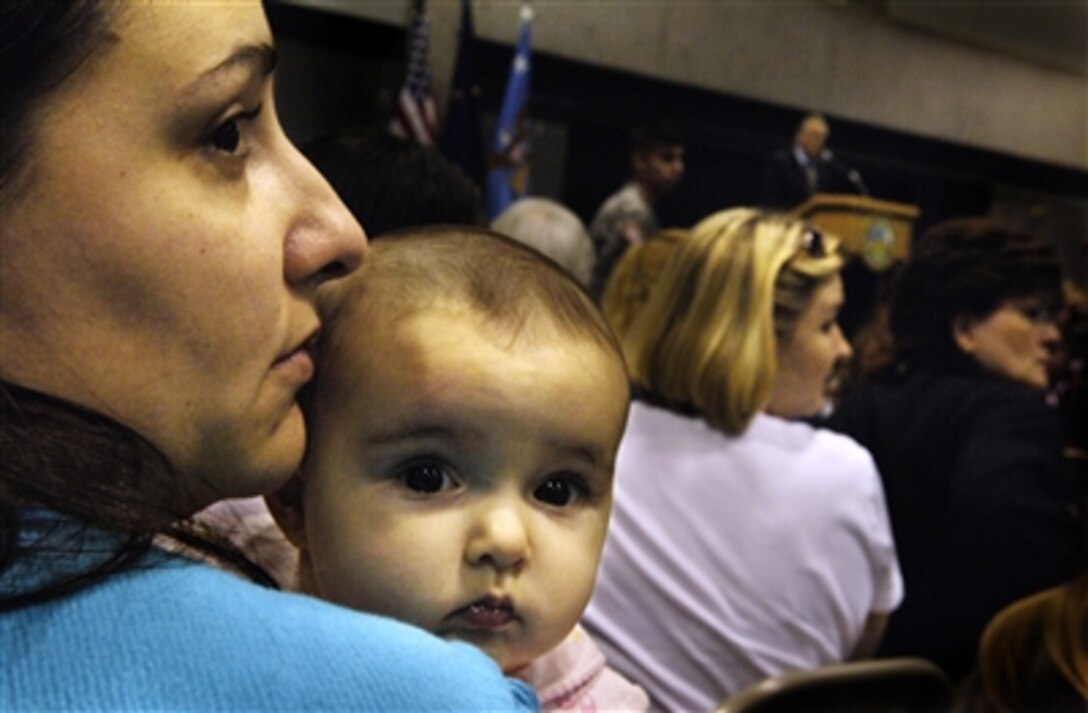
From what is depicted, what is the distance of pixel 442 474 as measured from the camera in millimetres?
577

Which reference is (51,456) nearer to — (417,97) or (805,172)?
(417,97)

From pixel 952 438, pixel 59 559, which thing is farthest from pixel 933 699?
pixel 59 559

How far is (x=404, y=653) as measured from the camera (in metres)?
0.47

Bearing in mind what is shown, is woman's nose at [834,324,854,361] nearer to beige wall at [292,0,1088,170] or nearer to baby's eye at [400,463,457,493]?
beige wall at [292,0,1088,170]

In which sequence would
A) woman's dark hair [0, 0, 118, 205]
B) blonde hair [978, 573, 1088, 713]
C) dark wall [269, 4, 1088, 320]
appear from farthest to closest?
blonde hair [978, 573, 1088, 713]
dark wall [269, 4, 1088, 320]
woman's dark hair [0, 0, 118, 205]

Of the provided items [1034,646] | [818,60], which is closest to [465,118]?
[818,60]

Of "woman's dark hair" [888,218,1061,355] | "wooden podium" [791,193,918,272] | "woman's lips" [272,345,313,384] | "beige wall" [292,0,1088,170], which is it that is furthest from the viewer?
"woman's dark hair" [888,218,1061,355]

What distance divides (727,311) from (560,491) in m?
0.31

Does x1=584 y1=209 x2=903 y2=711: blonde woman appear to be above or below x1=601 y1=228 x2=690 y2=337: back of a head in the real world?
below

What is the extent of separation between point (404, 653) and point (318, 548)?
14 cm

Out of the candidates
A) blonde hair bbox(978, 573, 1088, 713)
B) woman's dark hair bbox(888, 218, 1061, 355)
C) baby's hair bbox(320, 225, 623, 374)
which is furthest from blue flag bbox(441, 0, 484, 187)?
blonde hair bbox(978, 573, 1088, 713)

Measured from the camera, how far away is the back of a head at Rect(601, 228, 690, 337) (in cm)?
78

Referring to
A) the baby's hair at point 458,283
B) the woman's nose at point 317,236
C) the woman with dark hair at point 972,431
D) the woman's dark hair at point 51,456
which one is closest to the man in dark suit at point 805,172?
the woman with dark hair at point 972,431

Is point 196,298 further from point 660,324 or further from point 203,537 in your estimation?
point 660,324
